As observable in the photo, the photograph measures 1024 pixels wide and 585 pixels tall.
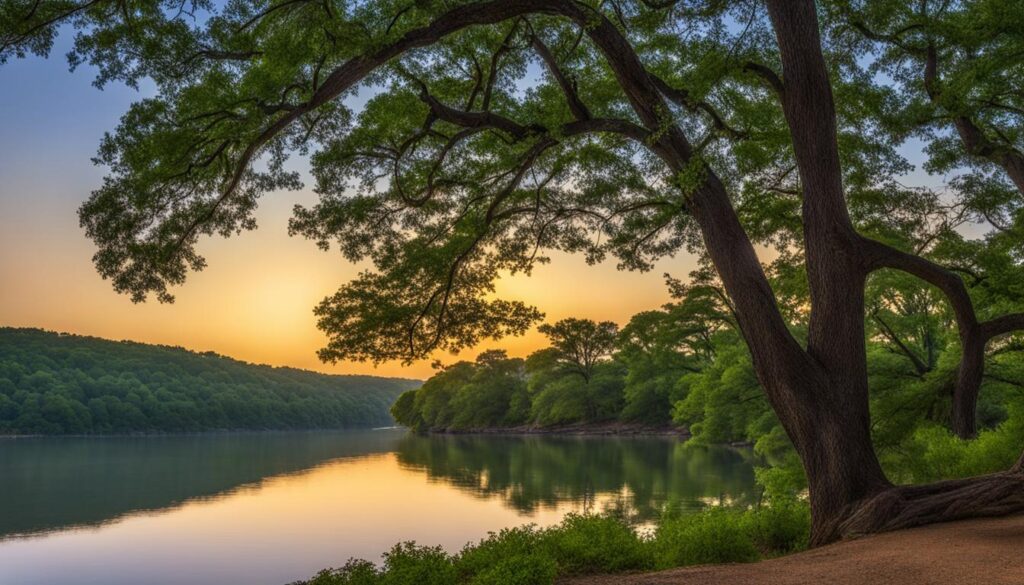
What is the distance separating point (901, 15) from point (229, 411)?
105 meters

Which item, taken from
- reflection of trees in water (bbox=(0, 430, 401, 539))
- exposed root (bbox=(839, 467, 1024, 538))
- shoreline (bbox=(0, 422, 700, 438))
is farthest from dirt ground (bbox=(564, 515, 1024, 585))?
shoreline (bbox=(0, 422, 700, 438))

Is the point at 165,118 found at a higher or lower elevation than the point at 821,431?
higher

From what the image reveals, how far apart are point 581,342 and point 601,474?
125ft

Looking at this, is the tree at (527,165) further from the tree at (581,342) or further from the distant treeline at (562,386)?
the tree at (581,342)

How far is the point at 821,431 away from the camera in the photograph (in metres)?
7.39

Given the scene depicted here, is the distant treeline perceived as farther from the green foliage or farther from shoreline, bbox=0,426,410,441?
the green foliage

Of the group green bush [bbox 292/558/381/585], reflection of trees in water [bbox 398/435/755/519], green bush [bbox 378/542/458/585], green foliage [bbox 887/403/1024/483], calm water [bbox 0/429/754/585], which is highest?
green foliage [bbox 887/403/1024/483]

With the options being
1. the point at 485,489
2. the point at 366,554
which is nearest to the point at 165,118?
the point at 366,554

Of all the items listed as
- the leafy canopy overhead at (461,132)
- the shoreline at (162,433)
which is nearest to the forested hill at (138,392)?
the shoreline at (162,433)

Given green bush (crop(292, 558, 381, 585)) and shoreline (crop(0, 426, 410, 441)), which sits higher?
green bush (crop(292, 558, 381, 585))

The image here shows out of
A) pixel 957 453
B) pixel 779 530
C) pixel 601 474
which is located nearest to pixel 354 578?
pixel 779 530

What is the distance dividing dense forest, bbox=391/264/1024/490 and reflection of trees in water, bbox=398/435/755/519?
5.72 feet

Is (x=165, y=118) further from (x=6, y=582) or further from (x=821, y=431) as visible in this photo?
(x=6, y=582)

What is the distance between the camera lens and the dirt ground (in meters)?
4.87
